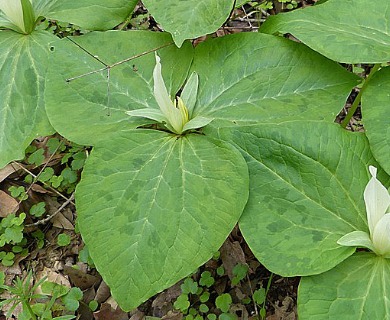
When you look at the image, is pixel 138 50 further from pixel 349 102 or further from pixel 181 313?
pixel 349 102

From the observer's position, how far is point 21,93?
81.6 inches

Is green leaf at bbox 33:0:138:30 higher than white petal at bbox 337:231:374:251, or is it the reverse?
green leaf at bbox 33:0:138:30

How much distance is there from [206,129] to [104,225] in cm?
49

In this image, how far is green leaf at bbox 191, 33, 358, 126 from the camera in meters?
1.85

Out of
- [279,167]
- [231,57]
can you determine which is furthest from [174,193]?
[231,57]

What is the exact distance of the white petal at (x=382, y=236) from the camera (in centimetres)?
149

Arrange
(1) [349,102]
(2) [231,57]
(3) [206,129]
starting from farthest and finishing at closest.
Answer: (1) [349,102] < (2) [231,57] < (3) [206,129]

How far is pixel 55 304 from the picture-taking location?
2168 mm

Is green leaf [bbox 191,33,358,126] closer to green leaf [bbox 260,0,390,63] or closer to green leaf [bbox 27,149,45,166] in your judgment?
green leaf [bbox 260,0,390,63]

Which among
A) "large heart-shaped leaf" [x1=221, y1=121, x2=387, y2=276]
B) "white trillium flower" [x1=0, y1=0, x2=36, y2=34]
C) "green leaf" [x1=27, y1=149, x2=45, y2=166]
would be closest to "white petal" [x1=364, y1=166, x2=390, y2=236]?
"large heart-shaped leaf" [x1=221, y1=121, x2=387, y2=276]

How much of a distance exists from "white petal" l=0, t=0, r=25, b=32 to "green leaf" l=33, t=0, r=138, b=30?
110 millimetres

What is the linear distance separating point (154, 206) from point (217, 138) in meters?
0.33

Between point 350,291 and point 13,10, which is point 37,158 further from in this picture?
point 350,291

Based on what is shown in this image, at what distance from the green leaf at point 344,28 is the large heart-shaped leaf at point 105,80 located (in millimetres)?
409
